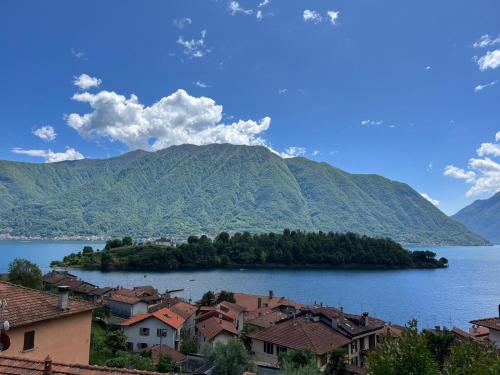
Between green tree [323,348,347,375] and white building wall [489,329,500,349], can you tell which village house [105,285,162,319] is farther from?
white building wall [489,329,500,349]

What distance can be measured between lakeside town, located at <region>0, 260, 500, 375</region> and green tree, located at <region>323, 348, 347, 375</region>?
78mm

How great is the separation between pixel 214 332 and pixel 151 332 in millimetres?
8909

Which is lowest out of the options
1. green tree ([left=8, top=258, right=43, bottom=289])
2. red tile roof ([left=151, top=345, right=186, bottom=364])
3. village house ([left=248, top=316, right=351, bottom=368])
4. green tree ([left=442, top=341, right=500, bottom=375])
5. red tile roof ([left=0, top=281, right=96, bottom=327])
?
red tile roof ([left=151, top=345, right=186, bottom=364])

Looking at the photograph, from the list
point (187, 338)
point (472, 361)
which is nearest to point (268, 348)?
point (187, 338)

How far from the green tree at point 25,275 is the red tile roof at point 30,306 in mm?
48706

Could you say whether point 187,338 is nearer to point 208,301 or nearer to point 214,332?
point 214,332

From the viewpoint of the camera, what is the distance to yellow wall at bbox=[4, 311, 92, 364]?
14.0m

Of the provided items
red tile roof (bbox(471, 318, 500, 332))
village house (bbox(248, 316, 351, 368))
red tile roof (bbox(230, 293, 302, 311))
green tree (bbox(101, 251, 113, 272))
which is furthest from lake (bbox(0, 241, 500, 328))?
red tile roof (bbox(471, 318, 500, 332))

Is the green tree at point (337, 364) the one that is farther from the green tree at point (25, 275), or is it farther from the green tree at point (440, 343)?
the green tree at point (25, 275)

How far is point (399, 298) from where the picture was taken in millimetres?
102375

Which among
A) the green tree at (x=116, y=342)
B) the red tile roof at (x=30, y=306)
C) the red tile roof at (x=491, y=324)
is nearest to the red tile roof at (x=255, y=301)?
the green tree at (x=116, y=342)

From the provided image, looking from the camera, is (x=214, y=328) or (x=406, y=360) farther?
(x=214, y=328)

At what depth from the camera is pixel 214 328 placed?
47.1 metres

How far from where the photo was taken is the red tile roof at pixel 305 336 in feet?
114
